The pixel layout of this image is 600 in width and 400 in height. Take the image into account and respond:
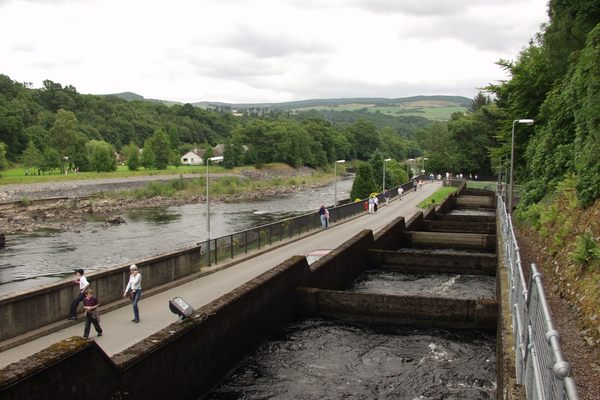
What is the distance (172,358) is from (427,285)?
47.6ft

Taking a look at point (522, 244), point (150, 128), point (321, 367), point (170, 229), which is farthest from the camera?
point (150, 128)

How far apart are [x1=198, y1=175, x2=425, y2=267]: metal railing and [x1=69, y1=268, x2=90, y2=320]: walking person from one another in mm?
7256

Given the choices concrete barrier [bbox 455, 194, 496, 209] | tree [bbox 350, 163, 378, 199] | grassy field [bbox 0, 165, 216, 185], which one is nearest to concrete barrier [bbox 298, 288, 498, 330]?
tree [bbox 350, 163, 378, 199]

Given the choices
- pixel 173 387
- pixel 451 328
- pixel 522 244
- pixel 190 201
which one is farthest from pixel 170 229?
pixel 173 387

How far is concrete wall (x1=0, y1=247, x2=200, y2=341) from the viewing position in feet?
41.4

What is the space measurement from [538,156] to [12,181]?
248ft

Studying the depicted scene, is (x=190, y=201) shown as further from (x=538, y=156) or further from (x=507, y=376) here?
(x=507, y=376)

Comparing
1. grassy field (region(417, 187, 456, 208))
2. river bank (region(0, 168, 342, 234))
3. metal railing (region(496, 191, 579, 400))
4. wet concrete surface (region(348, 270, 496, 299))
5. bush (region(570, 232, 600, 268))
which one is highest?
metal railing (region(496, 191, 579, 400))

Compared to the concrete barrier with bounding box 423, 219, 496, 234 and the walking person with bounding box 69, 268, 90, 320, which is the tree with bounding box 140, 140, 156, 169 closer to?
the concrete barrier with bounding box 423, 219, 496, 234

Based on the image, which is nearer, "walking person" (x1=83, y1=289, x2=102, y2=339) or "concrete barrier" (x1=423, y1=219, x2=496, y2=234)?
"walking person" (x1=83, y1=289, x2=102, y2=339)

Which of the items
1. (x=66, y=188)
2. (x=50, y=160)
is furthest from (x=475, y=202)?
(x=50, y=160)

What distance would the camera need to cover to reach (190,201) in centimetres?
8294

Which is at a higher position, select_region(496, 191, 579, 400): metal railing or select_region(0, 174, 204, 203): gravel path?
select_region(496, 191, 579, 400): metal railing

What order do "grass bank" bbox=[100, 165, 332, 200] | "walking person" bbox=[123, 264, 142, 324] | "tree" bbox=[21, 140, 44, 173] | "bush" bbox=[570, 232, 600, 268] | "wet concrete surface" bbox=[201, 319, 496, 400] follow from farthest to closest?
"tree" bbox=[21, 140, 44, 173], "grass bank" bbox=[100, 165, 332, 200], "walking person" bbox=[123, 264, 142, 324], "bush" bbox=[570, 232, 600, 268], "wet concrete surface" bbox=[201, 319, 496, 400]
